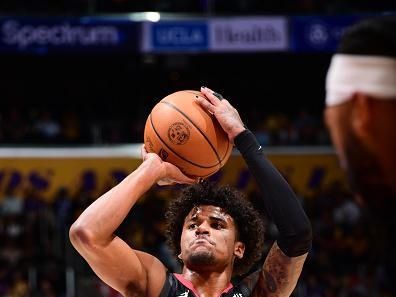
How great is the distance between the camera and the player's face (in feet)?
10.2

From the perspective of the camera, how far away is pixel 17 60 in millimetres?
13914

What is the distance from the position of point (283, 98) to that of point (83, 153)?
4014 mm

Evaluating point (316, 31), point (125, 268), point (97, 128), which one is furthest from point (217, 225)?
point (97, 128)

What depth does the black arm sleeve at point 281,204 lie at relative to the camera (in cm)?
286

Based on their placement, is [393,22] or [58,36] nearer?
[393,22]

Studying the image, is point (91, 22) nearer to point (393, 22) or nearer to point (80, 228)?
point (80, 228)

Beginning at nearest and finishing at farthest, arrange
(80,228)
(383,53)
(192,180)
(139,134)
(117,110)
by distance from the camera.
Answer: (383,53)
(80,228)
(192,180)
(139,134)
(117,110)

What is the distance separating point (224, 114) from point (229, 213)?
1.71ft

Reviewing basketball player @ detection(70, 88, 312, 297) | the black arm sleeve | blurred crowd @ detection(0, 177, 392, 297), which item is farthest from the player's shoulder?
blurred crowd @ detection(0, 177, 392, 297)

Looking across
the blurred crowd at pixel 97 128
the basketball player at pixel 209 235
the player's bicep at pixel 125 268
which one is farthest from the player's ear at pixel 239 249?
the blurred crowd at pixel 97 128

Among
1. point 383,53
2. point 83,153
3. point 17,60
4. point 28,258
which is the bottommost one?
point 28,258

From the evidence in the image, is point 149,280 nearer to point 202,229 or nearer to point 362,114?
point 202,229

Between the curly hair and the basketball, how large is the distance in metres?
0.30

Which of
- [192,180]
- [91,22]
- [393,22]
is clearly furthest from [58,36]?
[393,22]
